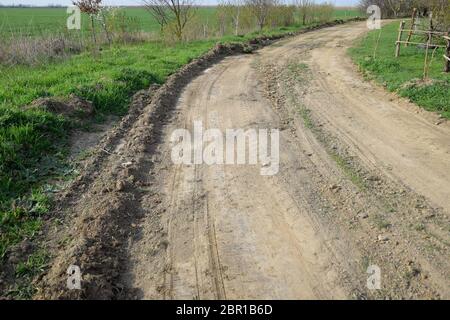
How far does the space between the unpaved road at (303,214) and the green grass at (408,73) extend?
67cm

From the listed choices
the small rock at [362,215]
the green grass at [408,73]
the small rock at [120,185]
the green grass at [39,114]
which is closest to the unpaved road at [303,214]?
the small rock at [362,215]

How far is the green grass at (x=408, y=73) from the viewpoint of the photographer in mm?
8820

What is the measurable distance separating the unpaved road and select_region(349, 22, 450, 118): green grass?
673 mm

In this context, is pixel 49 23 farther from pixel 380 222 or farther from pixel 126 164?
pixel 380 222

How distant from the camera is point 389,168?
5746 millimetres

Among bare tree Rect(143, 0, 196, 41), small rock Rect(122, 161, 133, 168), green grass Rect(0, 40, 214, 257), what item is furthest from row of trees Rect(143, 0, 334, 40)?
small rock Rect(122, 161, 133, 168)

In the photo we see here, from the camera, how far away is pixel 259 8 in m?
28.7

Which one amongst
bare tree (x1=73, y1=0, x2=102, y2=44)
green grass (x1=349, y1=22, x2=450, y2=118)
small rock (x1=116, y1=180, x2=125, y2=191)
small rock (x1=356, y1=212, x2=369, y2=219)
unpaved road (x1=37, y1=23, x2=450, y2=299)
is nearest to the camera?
unpaved road (x1=37, y1=23, x2=450, y2=299)

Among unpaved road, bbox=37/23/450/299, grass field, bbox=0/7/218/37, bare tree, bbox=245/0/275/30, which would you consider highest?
bare tree, bbox=245/0/275/30

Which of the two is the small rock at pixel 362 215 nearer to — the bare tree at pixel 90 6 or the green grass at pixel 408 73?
the green grass at pixel 408 73

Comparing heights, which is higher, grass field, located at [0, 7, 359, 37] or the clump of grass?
grass field, located at [0, 7, 359, 37]

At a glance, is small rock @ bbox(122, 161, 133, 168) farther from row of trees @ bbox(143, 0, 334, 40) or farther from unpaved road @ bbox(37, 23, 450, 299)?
row of trees @ bbox(143, 0, 334, 40)

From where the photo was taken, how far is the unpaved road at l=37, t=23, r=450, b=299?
361 centimetres

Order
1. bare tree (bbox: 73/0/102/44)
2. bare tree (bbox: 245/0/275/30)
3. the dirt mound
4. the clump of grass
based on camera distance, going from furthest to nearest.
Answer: bare tree (bbox: 245/0/275/30) < bare tree (bbox: 73/0/102/44) < the dirt mound < the clump of grass
